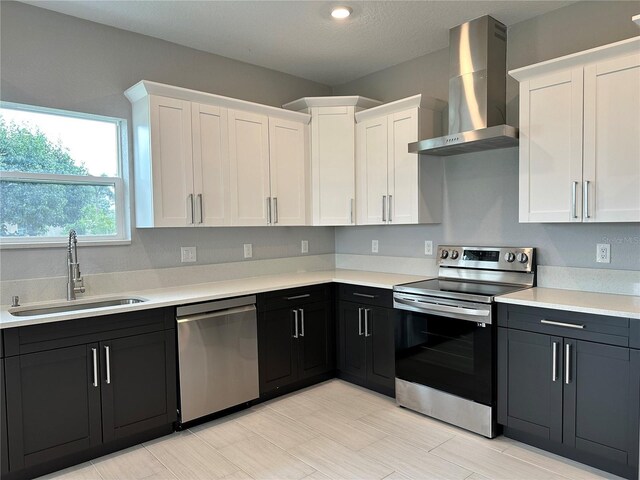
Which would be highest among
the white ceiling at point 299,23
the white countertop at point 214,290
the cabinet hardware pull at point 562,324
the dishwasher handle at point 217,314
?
the white ceiling at point 299,23

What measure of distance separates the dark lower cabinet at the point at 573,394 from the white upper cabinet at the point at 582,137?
0.70 metres

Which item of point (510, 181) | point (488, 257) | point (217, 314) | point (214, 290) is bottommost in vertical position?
point (217, 314)

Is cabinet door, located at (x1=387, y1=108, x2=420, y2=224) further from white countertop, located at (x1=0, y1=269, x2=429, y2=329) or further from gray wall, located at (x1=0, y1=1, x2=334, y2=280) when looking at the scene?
gray wall, located at (x1=0, y1=1, x2=334, y2=280)

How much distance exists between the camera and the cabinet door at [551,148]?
2568mm

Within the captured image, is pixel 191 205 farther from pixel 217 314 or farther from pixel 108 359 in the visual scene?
pixel 108 359

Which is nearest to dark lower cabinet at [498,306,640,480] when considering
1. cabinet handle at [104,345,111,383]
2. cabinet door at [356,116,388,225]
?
cabinet door at [356,116,388,225]

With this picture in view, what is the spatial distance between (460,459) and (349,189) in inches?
89.6

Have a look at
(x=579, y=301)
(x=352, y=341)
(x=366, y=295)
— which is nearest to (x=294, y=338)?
(x=352, y=341)

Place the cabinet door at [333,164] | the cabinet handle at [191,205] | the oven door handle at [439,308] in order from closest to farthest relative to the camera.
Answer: the oven door handle at [439,308]
the cabinet handle at [191,205]
the cabinet door at [333,164]

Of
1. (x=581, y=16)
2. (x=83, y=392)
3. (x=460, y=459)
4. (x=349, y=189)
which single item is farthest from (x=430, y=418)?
(x=581, y=16)

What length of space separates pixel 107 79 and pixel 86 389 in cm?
211

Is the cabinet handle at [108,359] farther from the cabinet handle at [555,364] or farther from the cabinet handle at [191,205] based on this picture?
the cabinet handle at [555,364]

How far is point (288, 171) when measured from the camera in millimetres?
3789

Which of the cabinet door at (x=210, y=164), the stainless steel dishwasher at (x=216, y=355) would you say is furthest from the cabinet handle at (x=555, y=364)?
the cabinet door at (x=210, y=164)
